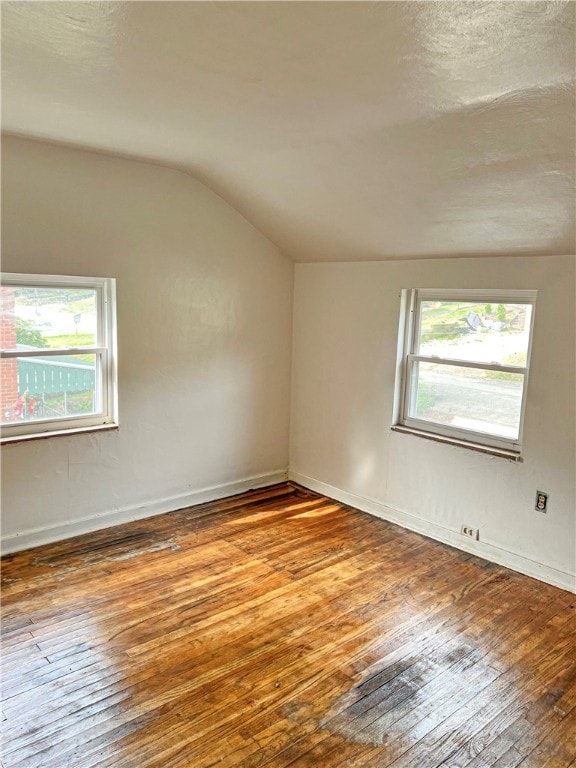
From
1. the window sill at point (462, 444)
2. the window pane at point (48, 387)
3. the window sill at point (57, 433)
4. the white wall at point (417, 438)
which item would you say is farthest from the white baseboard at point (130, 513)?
the window sill at point (462, 444)

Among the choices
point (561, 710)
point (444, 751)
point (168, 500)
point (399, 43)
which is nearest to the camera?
point (399, 43)

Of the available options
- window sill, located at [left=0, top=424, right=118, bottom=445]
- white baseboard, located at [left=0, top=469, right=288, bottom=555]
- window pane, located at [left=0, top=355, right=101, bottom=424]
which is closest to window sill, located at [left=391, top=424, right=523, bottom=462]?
white baseboard, located at [left=0, top=469, right=288, bottom=555]

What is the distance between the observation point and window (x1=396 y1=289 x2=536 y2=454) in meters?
3.61

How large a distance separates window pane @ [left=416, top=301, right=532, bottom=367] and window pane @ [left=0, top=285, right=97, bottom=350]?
2381 mm

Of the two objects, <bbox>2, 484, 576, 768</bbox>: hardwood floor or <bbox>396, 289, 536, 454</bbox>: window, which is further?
<bbox>396, 289, 536, 454</bbox>: window

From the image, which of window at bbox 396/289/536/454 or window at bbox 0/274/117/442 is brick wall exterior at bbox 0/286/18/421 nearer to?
window at bbox 0/274/117/442

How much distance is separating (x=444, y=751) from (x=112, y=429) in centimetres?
280

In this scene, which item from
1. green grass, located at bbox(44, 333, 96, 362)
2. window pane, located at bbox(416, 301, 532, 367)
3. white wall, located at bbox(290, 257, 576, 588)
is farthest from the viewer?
green grass, located at bbox(44, 333, 96, 362)

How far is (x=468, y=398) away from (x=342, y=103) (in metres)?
2.20

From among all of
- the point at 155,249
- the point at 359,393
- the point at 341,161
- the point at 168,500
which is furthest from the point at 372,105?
the point at 168,500

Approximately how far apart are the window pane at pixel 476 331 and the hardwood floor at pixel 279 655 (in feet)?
4.45

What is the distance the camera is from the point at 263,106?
2.57 metres

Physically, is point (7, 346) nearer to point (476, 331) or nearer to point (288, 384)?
point (288, 384)

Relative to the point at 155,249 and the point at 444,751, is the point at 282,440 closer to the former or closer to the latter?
the point at 155,249
